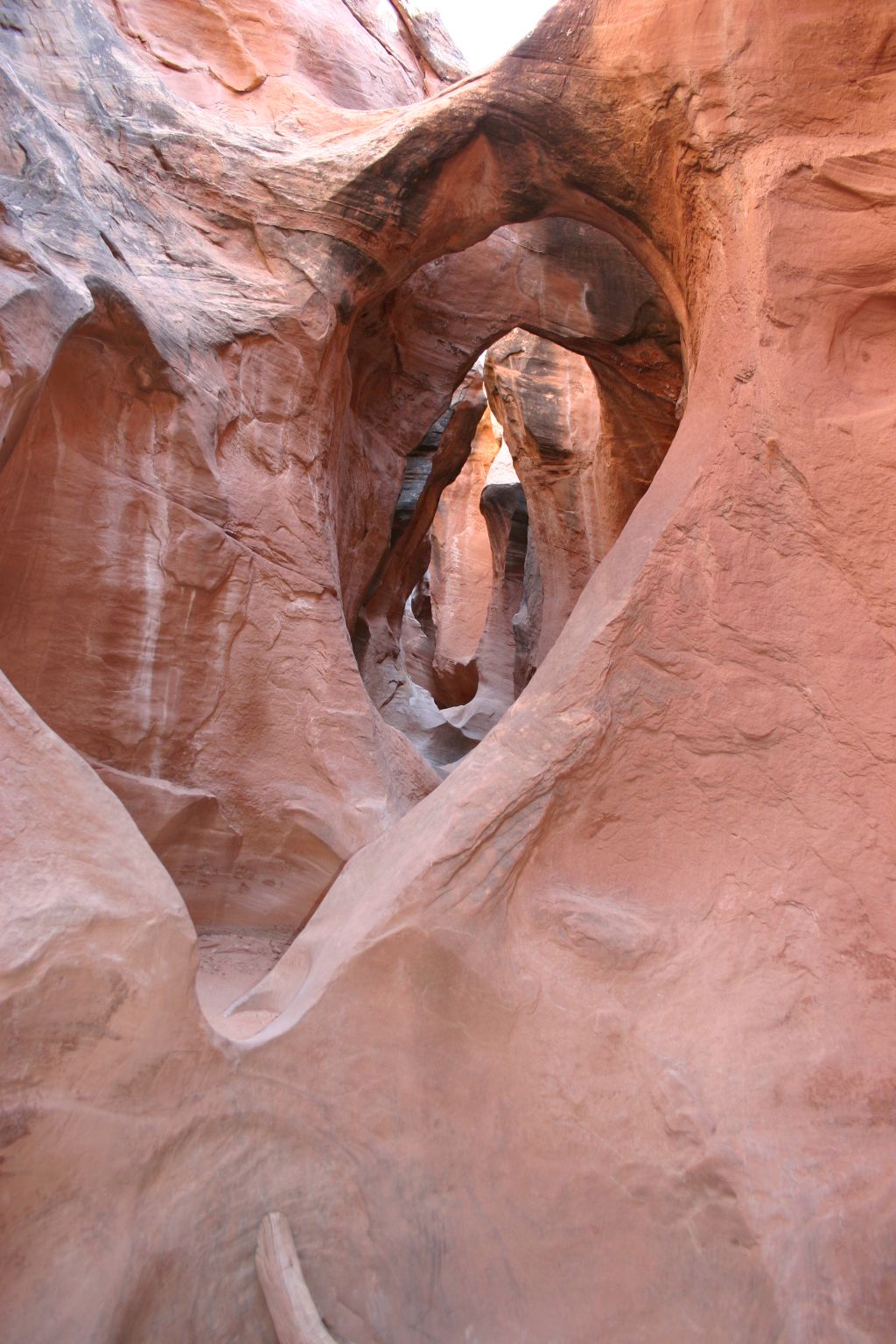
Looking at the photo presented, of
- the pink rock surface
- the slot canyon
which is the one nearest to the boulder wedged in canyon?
the pink rock surface

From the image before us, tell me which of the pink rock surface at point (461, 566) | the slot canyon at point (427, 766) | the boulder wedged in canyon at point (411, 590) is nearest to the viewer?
the slot canyon at point (427, 766)

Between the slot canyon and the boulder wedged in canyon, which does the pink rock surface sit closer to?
the boulder wedged in canyon

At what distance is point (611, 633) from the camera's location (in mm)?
3205

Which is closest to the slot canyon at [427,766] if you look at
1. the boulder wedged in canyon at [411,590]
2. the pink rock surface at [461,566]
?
the boulder wedged in canyon at [411,590]

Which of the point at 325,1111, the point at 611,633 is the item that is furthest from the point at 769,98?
the point at 325,1111

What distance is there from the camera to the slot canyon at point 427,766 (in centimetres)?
231

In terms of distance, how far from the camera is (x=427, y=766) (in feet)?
16.7

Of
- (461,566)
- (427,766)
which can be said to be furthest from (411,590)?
(461,566)

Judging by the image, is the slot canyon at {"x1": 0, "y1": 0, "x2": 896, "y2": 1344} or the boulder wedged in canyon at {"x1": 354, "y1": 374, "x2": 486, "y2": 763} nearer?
the slot canyon at {"x1": 0, "y1": 0, "x2": 896, "y2": 1344}

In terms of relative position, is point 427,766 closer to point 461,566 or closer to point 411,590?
point 411,590

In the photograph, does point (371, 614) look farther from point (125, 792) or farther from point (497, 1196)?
point (497, 1196)

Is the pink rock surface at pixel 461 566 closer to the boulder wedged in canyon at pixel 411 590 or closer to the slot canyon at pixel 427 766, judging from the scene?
the boulder wedged in canyon at pixel 411 590

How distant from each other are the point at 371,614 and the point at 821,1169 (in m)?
6.39

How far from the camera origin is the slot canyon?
231 centimetres
